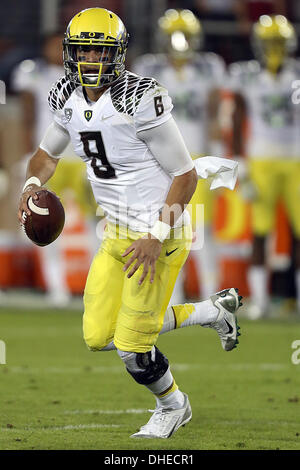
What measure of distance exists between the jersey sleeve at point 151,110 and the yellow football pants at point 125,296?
1.54 ft

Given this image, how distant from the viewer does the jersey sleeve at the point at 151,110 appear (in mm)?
4480

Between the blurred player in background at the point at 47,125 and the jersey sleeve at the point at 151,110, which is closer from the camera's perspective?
the jersey sleeve at the point at 151,110

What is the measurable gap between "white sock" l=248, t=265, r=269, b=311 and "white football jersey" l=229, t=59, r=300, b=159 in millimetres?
814

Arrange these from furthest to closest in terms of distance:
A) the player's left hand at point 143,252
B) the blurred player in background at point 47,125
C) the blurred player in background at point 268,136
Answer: the blurred player in background at point 47,125, the blurred player in background at point 268,136, the player's left hand at point 143,252

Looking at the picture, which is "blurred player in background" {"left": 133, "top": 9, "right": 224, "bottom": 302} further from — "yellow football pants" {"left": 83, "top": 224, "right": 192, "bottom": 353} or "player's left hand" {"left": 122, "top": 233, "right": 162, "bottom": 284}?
"player's left hand" {"left": 122, "top": 233, "right": 162, "bottom": 284}

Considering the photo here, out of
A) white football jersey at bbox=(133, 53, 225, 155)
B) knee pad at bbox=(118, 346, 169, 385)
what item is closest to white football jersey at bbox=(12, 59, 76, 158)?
white football jersey at bbox=(133, 53, 225, 155)

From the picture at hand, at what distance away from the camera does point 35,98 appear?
9.40m

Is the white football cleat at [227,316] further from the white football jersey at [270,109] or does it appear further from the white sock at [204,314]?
the white football jersey at [270,109]

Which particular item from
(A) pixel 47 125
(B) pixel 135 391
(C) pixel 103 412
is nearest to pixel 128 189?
(C) pixel 103 412

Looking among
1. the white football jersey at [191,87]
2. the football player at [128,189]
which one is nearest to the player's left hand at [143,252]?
the football player at [128,189]

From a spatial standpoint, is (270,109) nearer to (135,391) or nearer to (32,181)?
(135,391)

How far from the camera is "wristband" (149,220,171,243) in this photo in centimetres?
446

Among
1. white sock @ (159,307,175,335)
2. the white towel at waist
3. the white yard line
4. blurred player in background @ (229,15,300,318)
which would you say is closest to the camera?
white sock @ (159,307,175,335)
